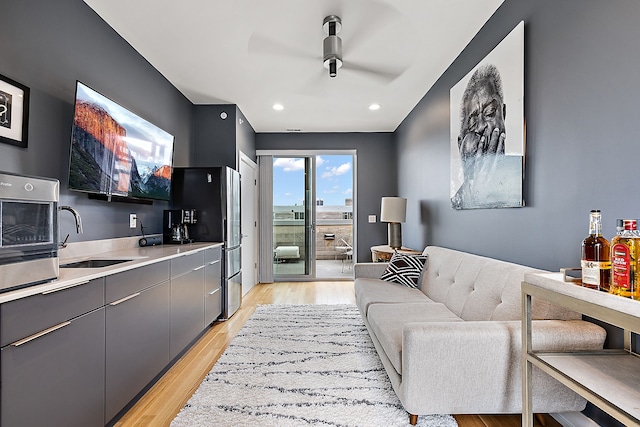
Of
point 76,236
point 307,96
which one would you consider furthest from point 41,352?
point 307,96

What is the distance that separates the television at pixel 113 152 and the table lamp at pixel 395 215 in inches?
106

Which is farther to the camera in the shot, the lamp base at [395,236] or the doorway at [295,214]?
the doorway at [295,214]

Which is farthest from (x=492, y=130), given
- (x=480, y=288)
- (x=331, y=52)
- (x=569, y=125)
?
(x=331, y=52)

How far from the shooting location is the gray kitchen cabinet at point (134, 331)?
1754 millimetres

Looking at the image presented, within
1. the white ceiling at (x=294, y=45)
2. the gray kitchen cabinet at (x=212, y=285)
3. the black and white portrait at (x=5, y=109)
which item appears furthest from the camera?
the gray kitchen cabinet at (x=212, y=285)

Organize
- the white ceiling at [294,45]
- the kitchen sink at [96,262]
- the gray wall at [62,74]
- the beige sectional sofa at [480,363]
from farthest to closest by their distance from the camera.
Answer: the white ceiling at [294,45] < the kitchen sink at [96,262] < the gray wall at [62,74] < the beige sectional sofa at [480,363]

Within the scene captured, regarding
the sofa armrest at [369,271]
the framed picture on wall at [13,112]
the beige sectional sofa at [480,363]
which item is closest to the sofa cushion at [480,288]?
the beige sectional sofa at [480,363]

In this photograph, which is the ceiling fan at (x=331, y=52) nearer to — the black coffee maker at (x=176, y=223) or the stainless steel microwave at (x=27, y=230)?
the black coffee maker at (x=176, y=223)

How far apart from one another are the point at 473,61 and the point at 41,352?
326 centimetres

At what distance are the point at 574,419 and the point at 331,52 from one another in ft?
8.81

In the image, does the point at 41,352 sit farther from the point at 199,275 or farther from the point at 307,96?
the point at 307,96

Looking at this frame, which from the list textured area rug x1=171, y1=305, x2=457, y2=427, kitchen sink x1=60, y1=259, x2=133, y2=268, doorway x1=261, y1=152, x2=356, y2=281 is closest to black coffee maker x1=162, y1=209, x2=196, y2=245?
textured area rug x1=171, y1=305, x2=457, y2=427

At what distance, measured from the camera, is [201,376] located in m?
2.43

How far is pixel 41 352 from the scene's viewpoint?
132 centimetres
